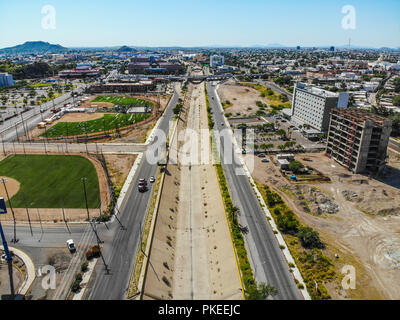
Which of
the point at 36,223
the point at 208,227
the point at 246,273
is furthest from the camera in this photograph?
the point at 208,227

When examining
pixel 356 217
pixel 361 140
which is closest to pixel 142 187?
pixel 356 217

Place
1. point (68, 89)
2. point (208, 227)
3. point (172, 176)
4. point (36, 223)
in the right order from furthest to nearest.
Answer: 1. point (68, 89)
2. point (172, 176)
3. point (208, 227)
4. point (36, 223)

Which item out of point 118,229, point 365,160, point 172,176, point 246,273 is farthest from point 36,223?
point 365,160

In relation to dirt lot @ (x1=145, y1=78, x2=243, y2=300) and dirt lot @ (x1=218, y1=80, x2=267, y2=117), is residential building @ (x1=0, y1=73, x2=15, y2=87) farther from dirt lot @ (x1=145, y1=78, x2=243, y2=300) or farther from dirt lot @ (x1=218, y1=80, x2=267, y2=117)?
dirt lot @ (x1=145, y1=78, x2=243, y2=300)

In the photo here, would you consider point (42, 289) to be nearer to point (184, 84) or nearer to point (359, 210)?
point (359, 210)

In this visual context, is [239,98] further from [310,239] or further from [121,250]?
[121,250]

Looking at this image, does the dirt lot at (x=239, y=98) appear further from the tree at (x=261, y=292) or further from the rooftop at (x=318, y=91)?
the tree at (x=261, y=292)

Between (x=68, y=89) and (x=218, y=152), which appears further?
(x=68, y=89)
